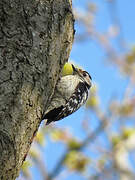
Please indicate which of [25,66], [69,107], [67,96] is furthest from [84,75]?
[25,66]

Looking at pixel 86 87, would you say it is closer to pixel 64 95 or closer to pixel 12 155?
pixel 64 95

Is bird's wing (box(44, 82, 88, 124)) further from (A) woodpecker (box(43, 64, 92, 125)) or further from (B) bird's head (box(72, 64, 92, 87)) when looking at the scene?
(B) bird's head (box(72, 64, 92, 87))

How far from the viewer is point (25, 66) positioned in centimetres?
344

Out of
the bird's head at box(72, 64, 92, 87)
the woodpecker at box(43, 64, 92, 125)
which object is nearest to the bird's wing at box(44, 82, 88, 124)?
the woodpecker at box(43, 64, 92, 125)

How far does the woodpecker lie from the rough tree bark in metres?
1.10

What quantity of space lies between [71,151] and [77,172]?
0.69 m

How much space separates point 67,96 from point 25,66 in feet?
6.72

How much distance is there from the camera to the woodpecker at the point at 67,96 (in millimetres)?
5011

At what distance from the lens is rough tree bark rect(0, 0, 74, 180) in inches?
126

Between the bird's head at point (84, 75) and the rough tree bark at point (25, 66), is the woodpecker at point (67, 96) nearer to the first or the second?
the bird's head at point (84, 75)

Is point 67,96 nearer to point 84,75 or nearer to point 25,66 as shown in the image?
point 84,75

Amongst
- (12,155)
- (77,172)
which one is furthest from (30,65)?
(77,172)

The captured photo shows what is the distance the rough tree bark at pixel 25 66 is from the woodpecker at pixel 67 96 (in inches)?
43.5

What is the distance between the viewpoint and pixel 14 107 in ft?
10.7
